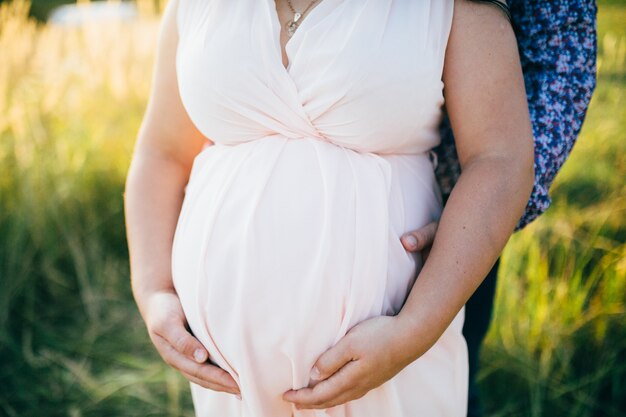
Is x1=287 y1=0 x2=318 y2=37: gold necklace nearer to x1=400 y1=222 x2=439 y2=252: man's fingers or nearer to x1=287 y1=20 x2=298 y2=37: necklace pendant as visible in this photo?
x1=287 y1=20 x2=298 y2=37: necklace pendant

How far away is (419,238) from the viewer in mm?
1343

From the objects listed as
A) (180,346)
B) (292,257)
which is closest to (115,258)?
(180,346)

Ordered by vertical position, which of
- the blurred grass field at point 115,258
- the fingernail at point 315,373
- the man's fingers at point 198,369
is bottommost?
the blurred grass field at point 115,258

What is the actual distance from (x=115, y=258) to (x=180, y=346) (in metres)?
2.73

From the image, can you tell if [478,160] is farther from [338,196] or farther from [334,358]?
[334,358]

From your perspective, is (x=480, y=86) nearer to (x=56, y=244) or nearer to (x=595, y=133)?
(x=595, y=133)

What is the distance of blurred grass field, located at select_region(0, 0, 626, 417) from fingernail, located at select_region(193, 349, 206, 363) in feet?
5.05

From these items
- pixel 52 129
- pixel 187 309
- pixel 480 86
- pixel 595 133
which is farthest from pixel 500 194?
pixel 52 129

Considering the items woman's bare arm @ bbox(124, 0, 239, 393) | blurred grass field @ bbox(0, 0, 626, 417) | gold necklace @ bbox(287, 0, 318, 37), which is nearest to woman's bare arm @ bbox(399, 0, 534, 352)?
gold necklace @ bbox(287, 0, 318, 37)

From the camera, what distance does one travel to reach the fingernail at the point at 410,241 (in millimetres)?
1320

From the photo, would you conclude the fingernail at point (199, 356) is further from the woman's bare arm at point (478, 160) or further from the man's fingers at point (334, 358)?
the woman's bare arm at point (478, 160)

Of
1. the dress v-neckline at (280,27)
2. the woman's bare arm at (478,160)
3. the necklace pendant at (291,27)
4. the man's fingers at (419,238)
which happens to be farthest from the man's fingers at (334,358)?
the necklace pendant at (291,27)

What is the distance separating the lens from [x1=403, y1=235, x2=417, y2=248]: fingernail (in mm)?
1320

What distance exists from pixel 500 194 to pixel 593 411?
1.78m
